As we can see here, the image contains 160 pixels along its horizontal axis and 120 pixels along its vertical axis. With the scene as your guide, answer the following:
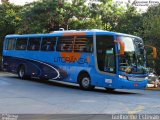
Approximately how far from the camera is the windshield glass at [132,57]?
62.6 ft

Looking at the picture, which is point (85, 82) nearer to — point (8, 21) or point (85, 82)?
point (85, 82)

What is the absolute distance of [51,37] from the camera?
2325 cm

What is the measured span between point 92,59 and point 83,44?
113 cm

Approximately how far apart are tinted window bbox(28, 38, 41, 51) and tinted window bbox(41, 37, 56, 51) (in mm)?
631

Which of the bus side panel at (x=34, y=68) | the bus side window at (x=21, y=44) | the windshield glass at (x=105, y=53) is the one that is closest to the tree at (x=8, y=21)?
the bus side panel at (x=34, y=68)

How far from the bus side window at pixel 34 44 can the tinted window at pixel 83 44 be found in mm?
4243

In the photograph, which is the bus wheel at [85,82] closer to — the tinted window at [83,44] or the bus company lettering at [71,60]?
the bus company lettering at [71,60]

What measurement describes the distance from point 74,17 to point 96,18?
2183mm

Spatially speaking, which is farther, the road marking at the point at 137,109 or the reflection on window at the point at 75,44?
the reflection on window at the point at 75,44

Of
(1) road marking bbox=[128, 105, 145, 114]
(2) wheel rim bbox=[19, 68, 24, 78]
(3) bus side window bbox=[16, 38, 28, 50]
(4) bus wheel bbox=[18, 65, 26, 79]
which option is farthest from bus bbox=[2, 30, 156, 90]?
(1) road marking bbox=[128, 105, 145, 114]

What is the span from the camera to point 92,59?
784 inches

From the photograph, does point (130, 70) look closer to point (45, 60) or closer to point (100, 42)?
point (100, 42)

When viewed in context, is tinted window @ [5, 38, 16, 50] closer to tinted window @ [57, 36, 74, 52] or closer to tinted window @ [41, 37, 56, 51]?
tinted window @ [41, 37, 56, 51]

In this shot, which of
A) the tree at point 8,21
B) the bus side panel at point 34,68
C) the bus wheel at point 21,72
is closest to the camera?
the bus side panel at point 34,68
